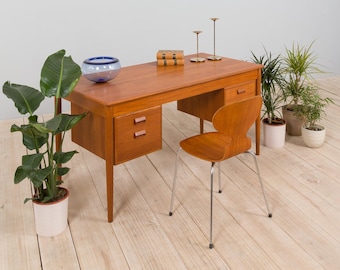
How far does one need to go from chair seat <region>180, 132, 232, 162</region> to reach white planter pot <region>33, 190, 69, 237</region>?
0.71m

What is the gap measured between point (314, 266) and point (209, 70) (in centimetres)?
145

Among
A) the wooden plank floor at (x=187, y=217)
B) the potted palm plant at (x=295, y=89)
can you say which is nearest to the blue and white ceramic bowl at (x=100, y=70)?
the wooden plank floor at (x=187, y=217)

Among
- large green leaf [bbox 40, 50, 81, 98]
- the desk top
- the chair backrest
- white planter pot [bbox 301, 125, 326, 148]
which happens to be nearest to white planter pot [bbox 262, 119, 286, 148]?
white planter pot [bbox 301, 125, 326, 148]

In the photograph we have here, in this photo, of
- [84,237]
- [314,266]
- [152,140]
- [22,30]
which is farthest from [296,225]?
[22,30]

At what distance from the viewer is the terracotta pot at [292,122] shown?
12.4 ft

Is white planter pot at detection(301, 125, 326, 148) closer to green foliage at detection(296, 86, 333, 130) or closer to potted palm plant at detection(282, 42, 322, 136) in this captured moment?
green foliage at detection(296, 86, 333, 130)

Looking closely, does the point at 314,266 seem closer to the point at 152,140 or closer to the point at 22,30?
the point at 152,140

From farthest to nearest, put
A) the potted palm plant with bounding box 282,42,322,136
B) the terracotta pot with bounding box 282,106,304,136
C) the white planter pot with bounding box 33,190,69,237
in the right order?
the terracotta pot with bounding box 282,106,304,136 → the potted palm plant with bounding box 282,42,322,136 → the white planter pot with bounding box 33,190,69,237

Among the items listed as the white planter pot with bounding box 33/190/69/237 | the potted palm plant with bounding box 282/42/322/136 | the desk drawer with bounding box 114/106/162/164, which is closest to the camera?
the white planter pot with bounding box 33/190/69/237

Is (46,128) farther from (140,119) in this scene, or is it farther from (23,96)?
(140,119)

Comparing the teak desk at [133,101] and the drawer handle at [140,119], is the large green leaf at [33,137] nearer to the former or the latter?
the teak desk at [133,101]

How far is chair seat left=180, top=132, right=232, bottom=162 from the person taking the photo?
249 cm

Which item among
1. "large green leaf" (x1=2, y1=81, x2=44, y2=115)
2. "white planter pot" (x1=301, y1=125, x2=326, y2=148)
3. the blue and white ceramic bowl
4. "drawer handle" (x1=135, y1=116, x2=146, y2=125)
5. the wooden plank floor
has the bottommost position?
the wooden plank floor

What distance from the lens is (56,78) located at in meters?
2.37
